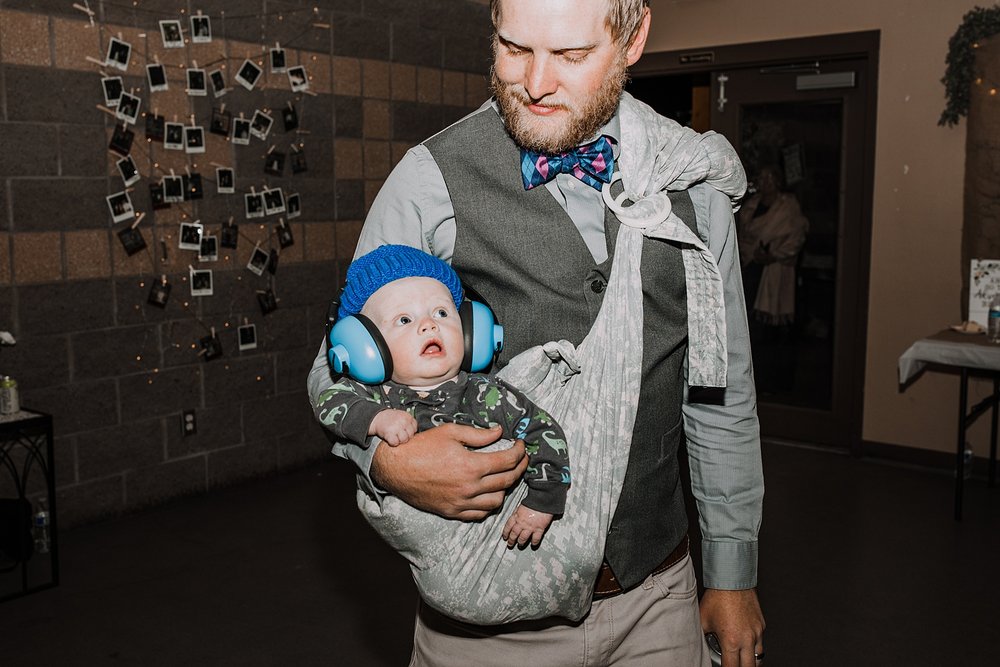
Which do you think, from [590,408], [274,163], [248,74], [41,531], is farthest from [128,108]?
[590,408]

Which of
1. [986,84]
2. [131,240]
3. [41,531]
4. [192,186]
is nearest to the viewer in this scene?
[41,531]

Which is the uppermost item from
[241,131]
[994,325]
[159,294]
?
[241,131]

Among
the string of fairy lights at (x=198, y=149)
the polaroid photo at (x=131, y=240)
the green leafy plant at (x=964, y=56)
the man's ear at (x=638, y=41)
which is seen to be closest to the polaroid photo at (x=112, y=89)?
the string of fairy lights at (x=198, y=149)

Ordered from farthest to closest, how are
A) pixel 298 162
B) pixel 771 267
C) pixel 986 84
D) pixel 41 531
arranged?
pixel 771 267
pixel 298 162
pixel 986 84
pixel 41 531

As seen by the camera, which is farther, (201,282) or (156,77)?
(201,282)

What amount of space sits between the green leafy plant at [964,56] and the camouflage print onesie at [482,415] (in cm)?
413

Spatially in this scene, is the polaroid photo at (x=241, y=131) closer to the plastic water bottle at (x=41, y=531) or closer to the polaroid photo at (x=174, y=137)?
the polaroid photo at (x=174, y=137)

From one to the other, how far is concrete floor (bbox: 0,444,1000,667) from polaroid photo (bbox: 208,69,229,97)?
6.19 ft

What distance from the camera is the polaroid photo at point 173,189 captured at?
406cm

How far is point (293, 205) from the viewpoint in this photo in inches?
183

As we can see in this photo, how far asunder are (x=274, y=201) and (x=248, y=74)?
24.0 inches

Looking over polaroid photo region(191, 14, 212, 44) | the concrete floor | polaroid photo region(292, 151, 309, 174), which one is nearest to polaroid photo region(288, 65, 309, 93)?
polaroid photo region(292, 151, 309, 174)

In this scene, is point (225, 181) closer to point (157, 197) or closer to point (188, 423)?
point (157, 197)

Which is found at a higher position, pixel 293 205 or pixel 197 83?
pixel 197 83
